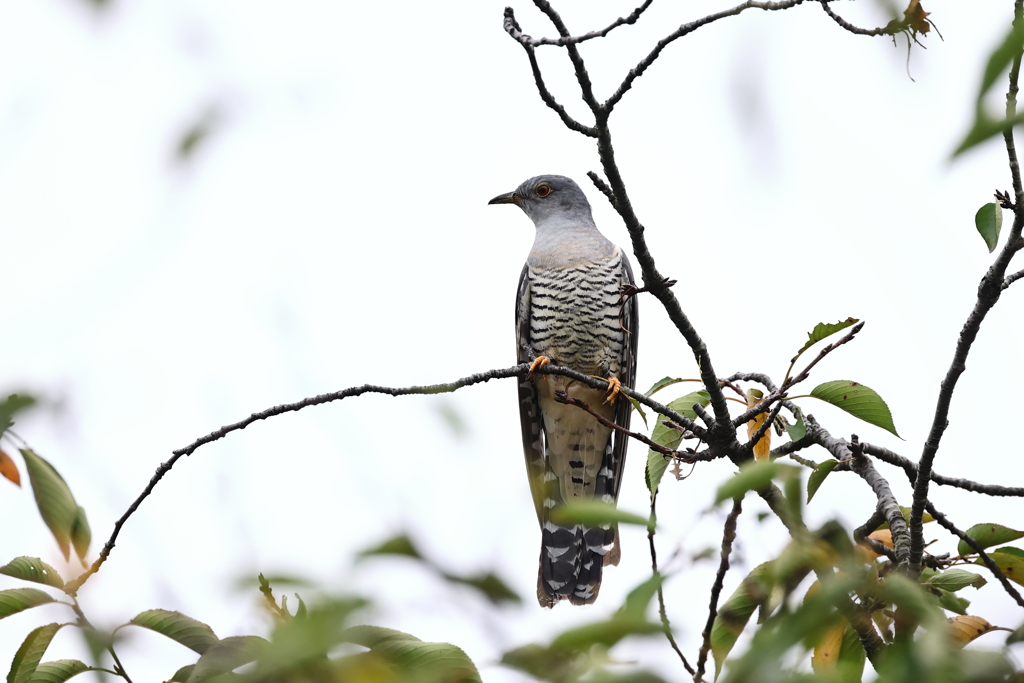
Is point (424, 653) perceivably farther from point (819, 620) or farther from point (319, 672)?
point (819, 620)

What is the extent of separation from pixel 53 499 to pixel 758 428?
1894mm

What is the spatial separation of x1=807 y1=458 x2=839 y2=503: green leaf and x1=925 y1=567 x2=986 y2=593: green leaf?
1.16 feet

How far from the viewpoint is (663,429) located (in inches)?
A: 104

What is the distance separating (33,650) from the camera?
5.71ft

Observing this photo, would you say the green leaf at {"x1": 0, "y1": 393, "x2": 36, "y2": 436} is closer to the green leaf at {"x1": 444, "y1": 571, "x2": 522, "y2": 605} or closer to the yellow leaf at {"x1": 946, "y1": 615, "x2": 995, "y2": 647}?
the green leaf at {"x1": 444, "y1": 571, "x2": 522, "y2": 605}

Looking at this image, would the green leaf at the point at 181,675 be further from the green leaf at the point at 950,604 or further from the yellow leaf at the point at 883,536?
the yellow leaf at the point at 883,536

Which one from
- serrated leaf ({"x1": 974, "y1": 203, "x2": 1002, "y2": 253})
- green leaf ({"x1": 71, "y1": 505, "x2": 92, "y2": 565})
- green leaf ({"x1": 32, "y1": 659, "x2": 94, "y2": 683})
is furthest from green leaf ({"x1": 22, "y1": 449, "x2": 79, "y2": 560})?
serrated leaf ({"x1": 974, "y1": 203, "x2": 1002, "y2": 253})

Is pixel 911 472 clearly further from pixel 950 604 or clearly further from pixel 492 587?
pixel 492 587

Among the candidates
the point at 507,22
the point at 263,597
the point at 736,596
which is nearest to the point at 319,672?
the point at 263,597

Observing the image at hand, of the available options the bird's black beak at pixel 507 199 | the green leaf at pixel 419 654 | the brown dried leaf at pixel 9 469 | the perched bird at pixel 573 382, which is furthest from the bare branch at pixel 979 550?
the bird's black beak at pixel 507 199

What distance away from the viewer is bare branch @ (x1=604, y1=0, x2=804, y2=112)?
1.77 meters

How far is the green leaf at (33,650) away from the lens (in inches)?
68.0

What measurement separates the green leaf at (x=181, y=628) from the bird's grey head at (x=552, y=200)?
14.4 ft

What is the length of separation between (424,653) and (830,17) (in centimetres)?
169
